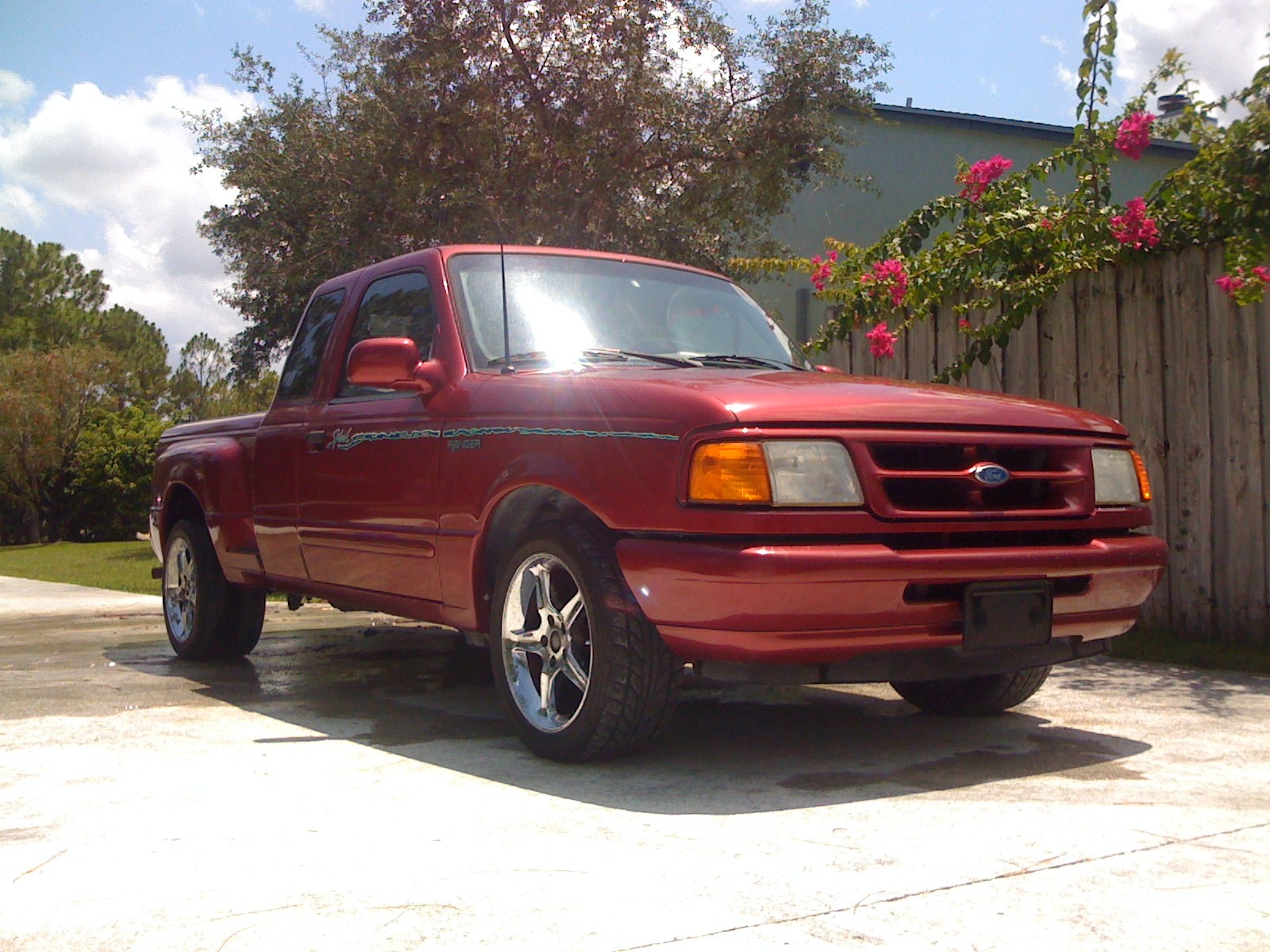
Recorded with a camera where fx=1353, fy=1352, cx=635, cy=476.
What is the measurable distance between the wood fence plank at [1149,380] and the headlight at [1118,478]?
2.47 metres

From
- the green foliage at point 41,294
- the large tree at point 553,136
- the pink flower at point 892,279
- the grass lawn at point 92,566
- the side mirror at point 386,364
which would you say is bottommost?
the grass lawn at point 92,566

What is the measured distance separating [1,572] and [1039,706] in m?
16.9

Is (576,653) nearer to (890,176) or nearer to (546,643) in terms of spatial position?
(546,643)

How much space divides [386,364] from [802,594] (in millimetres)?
1893

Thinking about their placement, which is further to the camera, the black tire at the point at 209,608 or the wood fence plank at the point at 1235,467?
the black tire at the point at 209,608

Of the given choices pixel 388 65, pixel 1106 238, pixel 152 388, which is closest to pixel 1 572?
pixel 388 65

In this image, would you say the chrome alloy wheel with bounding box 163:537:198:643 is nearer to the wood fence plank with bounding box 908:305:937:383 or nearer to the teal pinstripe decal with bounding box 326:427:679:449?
the teal pinstripe decal with bounding box 326:427:679:449

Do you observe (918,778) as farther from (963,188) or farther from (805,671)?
(963,188)

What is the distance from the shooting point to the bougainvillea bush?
6500mm

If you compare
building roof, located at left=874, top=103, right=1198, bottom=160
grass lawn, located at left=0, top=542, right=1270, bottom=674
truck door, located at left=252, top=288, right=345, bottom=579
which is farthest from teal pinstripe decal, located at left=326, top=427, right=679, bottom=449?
building roof, located at left=874, top=103, right=1198, bottom=160

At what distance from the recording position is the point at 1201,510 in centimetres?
679

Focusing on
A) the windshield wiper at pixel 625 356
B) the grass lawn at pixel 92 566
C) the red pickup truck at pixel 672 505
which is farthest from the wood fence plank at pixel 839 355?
the grass lawn at pixel 92 566

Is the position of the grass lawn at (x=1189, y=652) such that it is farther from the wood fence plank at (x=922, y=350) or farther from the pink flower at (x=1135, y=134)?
Answer: the pink flower at (x=1135, y=134)

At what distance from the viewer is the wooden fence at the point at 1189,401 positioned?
6.54 metres
